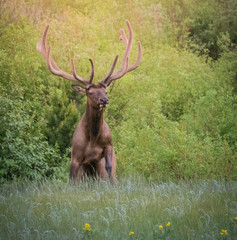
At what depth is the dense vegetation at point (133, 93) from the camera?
10039 millimetres

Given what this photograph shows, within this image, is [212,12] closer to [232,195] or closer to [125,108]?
[125,108]

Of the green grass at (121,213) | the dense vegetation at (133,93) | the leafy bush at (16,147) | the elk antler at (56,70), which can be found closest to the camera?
the green grass at (121,213)

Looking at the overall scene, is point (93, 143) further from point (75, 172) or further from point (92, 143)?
point (75, 172)

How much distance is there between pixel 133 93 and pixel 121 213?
1489cm

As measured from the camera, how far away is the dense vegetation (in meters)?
10.0

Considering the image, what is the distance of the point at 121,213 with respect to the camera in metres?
5.35

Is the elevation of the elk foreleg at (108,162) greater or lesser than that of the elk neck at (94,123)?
lesser

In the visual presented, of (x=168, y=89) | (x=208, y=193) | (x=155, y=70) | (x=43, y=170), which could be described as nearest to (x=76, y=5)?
(x=155, y=70)

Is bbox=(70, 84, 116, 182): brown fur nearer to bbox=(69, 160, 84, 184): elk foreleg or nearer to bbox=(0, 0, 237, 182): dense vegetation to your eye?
bbox=(69, 160, 84, 184): elk foreleg

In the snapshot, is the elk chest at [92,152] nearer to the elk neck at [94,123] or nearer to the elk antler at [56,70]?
the elk neck at [94,123]

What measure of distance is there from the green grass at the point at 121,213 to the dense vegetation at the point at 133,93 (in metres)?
2.48

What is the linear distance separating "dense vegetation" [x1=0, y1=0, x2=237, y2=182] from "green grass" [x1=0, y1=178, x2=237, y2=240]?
2479 millimetres

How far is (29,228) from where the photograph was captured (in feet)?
15.7

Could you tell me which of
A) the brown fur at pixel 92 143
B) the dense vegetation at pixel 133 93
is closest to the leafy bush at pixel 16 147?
the dense vegetation at pixel 133 93
